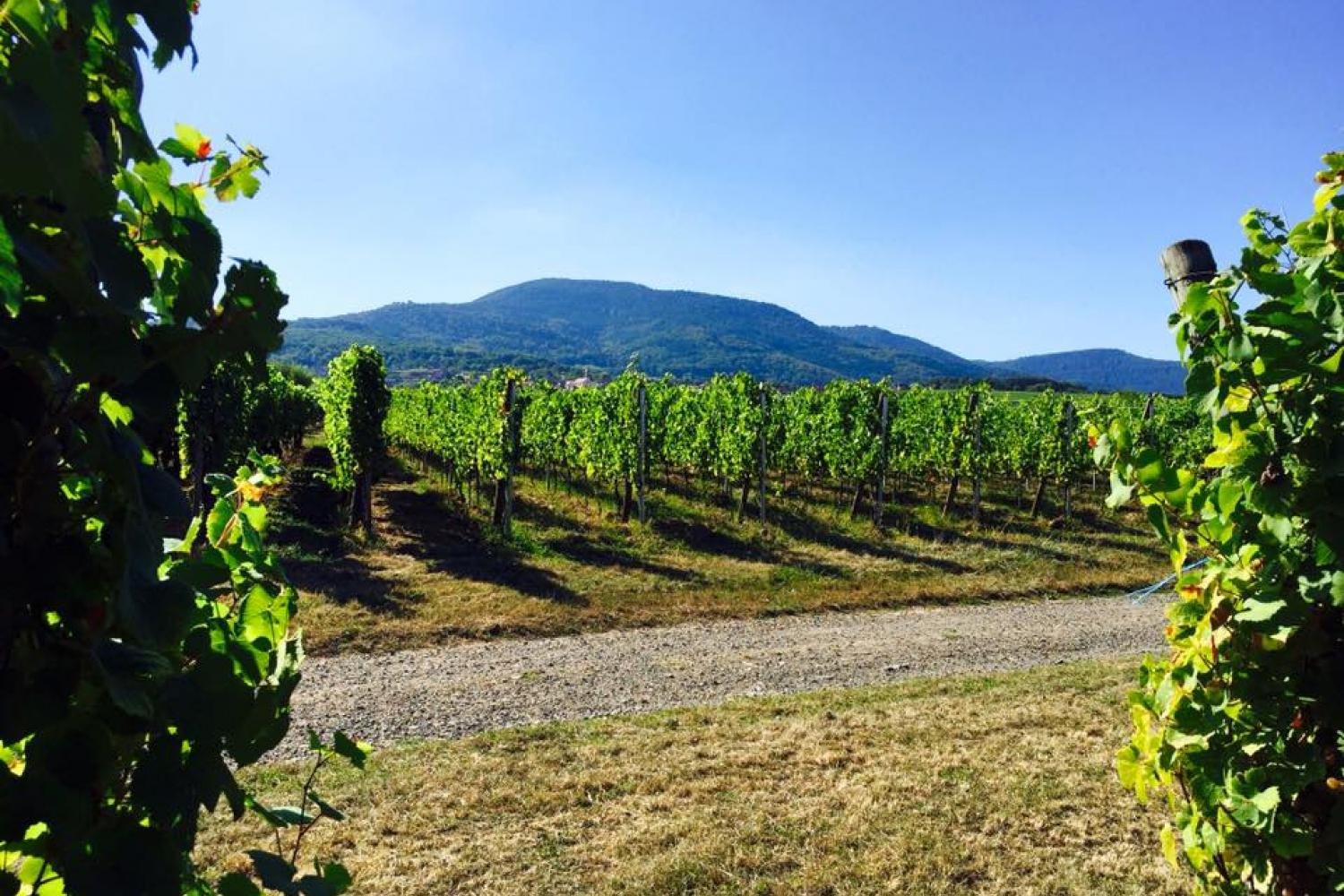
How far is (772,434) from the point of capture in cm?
1775

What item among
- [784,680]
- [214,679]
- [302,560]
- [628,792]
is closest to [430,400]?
[302,560]

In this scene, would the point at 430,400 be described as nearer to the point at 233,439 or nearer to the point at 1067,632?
the point at 233,439

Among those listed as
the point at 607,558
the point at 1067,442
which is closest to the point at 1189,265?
the point at 607,558

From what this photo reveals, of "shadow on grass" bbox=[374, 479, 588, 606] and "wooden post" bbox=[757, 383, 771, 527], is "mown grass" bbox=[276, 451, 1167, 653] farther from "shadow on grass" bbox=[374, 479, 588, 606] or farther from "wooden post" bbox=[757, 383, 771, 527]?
"wooden post" bbox=[757, 383, 771, 527]

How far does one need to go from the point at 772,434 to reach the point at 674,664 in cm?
981

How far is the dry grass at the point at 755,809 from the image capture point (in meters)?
4.15

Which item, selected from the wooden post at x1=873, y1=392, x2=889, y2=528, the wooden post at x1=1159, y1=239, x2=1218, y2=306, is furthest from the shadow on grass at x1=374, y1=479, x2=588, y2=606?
the wooden post at x1=1159, y1=239, x2=1218, y2=306

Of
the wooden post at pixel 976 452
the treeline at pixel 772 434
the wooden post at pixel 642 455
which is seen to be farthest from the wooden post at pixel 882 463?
the wooden post at pixel 642 455

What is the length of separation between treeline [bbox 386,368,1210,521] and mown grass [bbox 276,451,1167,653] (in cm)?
86

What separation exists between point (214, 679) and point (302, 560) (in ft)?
39.8

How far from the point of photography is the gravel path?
705 cm

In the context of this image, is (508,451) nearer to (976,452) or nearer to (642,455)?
(642,455)

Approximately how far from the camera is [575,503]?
59.8 ft

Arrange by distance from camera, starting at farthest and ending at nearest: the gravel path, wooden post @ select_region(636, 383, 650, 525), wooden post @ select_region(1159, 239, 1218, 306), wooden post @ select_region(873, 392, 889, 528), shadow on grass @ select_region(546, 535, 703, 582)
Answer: wooden post @ select_region(873, 392, 889, 528) → wooden post @ select_region(636, 383, 650, 525) → shadow on grass @ select_region(546, 535, 703, 582) → the gravel path → wooden post @ select_region(1159, 239, 1218, 306)
